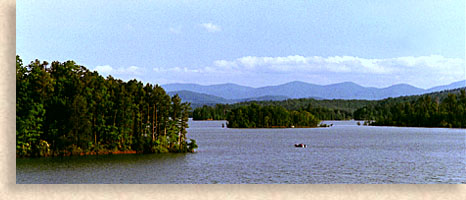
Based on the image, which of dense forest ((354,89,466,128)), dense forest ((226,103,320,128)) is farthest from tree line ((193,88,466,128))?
dense forest ((226,103,320,128))

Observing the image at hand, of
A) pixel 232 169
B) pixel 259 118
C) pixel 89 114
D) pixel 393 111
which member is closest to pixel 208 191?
pixel 232 169

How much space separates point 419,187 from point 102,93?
23398 millimetres

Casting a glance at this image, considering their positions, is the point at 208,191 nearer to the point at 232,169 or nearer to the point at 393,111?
the point at 232,169

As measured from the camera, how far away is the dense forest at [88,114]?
29.5m

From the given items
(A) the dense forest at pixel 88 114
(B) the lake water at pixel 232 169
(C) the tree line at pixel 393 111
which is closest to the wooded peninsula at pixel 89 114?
(A) the dense forest at pixel 88 114

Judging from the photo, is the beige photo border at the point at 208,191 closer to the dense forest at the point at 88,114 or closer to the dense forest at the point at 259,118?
the dense forest at the point at 88,114

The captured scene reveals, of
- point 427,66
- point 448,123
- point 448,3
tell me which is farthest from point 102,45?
point 448,123

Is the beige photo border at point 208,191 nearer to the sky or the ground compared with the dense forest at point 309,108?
nearer to the ground

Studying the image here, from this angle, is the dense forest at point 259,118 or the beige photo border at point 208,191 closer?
the beige photo border at point 208,191

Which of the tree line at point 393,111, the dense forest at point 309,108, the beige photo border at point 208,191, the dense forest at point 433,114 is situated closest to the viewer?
the beige photo border at point 208,191

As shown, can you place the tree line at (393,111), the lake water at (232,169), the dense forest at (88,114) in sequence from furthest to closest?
the tree line at (393,111)
the dense forest at (88,114)
the lake water at (232,169)

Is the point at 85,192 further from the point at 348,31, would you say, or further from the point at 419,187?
the point at 348,31

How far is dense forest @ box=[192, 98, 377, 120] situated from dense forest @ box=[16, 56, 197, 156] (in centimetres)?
10825

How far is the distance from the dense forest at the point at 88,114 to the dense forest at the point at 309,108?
108 meters
